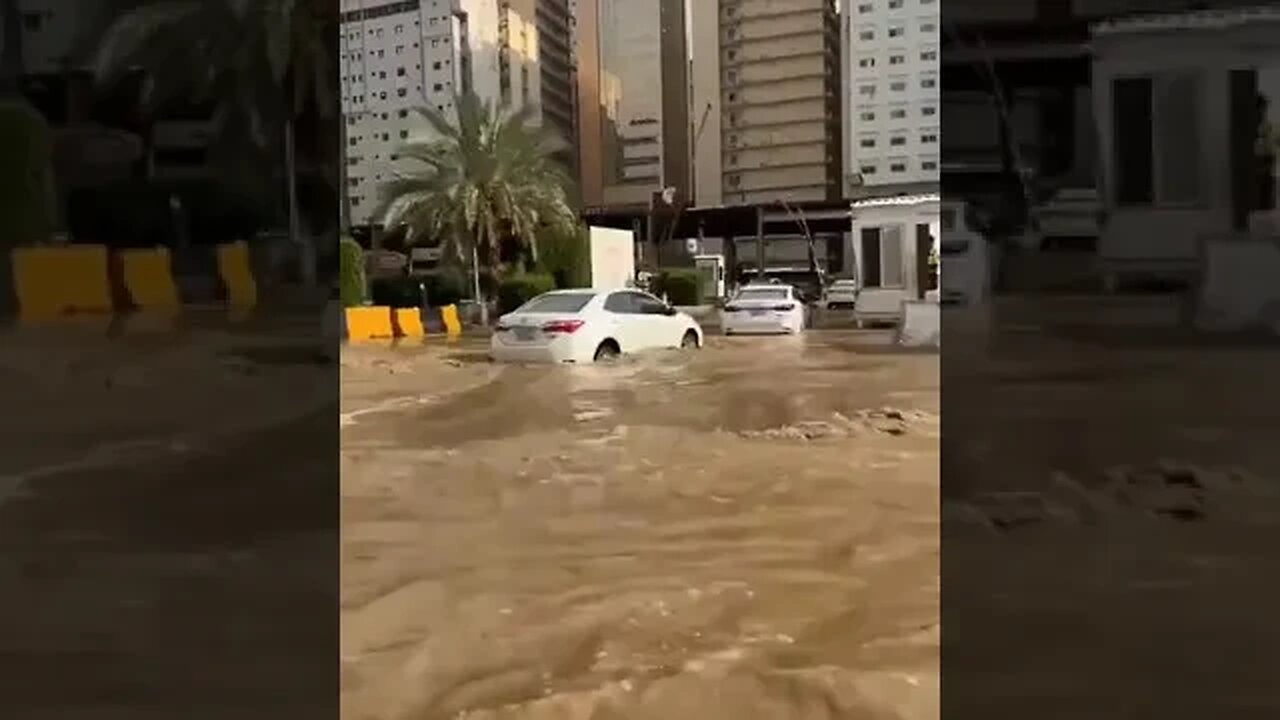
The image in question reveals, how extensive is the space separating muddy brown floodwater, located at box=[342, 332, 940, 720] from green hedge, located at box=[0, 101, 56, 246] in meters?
0.32

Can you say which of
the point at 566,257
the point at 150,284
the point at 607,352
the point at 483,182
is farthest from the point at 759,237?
the point at 150,284

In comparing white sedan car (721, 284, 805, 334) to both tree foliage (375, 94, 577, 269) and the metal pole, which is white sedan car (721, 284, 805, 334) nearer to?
the metal pole

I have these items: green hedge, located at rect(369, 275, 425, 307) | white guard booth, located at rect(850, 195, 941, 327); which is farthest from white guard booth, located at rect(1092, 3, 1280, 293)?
green hedge, located at rect(369, 275, 425, 307)

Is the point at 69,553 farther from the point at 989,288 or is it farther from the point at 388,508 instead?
the point at 388,508

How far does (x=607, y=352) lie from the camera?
761 centimetres

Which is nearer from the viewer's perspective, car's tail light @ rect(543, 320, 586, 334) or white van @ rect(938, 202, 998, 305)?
white van @ rect(938, 202, 998, 305)

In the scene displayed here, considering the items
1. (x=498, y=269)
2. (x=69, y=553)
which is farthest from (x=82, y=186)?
(x=498, y=269)

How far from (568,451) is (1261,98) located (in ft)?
13.4

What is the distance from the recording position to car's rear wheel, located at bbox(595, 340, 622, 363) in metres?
7.52

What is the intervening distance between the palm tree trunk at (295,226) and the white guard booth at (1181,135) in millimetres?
690

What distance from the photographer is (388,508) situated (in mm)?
3701

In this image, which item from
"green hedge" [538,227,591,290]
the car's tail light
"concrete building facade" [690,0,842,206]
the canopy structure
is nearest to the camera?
"green hedge" [538,227,591,290]

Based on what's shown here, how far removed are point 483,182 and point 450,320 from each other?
1577 millimetres

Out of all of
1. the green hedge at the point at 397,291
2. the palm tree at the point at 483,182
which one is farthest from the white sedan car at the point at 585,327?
the palm tree at the point at 483,182
